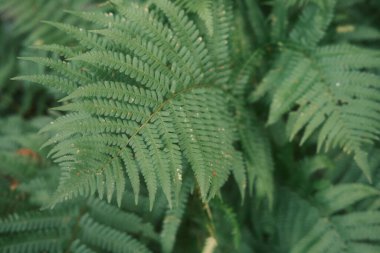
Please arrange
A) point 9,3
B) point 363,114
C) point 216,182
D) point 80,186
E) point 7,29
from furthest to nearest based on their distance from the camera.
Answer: point 7,29 → point 9,3 → point 363,114 → point 216,182 → point 80,186

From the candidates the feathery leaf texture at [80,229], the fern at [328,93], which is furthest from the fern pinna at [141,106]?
the feathery leaf texture at [80,229]

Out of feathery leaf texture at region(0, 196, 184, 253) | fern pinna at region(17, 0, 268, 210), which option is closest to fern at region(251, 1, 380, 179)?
fern pinna at region(17, 0, 268, 210)

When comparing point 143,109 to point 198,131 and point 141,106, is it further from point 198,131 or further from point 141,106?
point 198,131

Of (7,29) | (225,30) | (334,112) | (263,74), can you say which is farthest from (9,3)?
(334,112)

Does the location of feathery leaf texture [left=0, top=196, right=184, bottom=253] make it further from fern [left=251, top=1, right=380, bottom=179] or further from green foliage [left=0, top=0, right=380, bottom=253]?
fern [left=251, top=1, right=380, bottom=179]

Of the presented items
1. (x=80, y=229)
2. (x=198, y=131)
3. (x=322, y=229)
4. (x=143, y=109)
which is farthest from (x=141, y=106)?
(x=322, y=229)

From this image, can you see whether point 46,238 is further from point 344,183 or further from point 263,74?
point 344,183

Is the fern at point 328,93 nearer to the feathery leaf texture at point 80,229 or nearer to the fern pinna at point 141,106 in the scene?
the fern pinna at point 141,106

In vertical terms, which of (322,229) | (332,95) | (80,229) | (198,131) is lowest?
(80,229)
